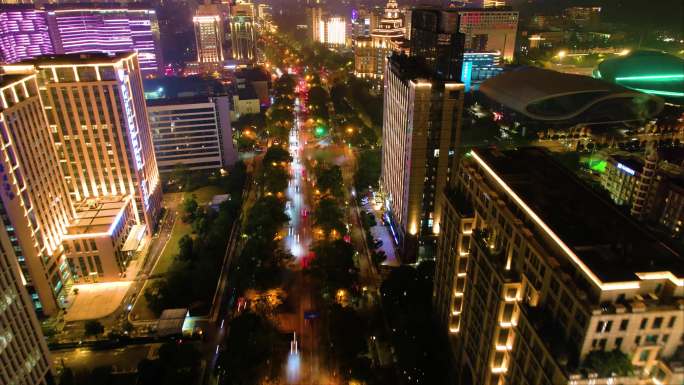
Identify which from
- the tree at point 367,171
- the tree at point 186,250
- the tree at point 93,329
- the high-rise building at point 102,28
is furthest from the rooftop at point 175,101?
the high-rise building at point 102,28

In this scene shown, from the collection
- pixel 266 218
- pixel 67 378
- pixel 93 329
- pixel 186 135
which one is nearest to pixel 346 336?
pixel 266 218

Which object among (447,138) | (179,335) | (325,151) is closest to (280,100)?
(325,151)

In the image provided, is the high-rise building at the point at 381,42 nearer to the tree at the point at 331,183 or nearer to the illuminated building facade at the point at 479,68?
the illuminated building facade at the point at 479,68

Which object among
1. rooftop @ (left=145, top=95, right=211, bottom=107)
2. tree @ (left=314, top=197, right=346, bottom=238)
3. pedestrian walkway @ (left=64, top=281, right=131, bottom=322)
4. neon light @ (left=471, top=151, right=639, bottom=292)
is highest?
neon light @ (left=471, top=151, right=639, bottom=292)

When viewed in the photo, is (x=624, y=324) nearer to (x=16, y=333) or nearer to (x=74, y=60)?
(x=16, y=333)

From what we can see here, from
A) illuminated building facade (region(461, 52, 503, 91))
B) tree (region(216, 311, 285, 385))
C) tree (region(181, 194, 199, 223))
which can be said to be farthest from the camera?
illuminated building facade (region(461, 52, 503, 91))

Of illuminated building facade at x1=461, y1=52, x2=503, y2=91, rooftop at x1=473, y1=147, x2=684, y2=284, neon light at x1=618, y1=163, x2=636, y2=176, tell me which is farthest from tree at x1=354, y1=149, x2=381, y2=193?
illuminated building facade at x1=461, y1=52, x2=503, y2=91

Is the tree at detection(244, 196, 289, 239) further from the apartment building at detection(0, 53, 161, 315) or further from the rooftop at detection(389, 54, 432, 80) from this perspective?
the rooftop at detection(389, 54, 432, 80)

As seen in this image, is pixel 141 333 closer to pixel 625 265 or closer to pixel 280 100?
pixel 625 265
